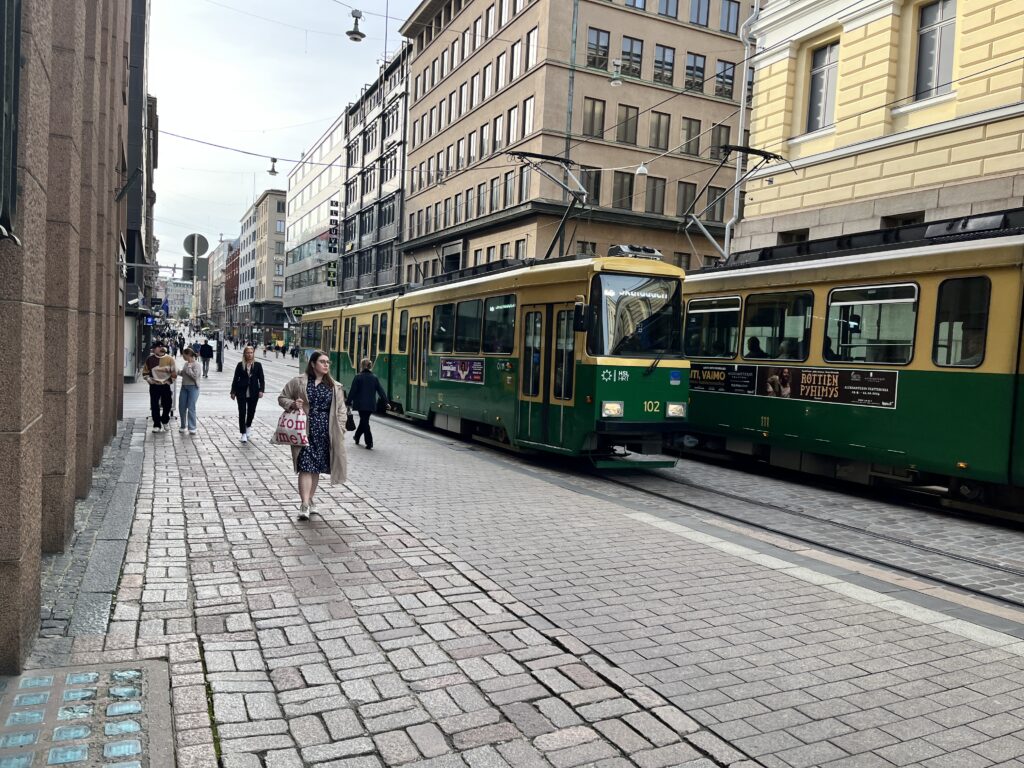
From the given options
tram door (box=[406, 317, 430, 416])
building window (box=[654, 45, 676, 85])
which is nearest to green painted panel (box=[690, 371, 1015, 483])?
tram door (box=[406, 317, 430, 416])

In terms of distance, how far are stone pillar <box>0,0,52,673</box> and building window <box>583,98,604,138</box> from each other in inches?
1444

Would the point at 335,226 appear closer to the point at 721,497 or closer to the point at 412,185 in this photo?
the point at 412,185

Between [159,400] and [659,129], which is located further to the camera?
[659,129]

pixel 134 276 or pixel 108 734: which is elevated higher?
pixel 134 276

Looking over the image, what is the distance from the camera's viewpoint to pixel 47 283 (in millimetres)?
6332

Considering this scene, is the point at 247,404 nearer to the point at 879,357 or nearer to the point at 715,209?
the point at 879,357

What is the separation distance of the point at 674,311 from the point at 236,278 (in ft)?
470

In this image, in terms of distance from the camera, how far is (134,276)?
31.7m

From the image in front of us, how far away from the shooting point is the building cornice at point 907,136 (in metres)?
15.2

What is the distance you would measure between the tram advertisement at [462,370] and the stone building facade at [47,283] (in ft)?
20.4

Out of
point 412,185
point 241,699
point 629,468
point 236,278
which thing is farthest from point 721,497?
point 236,278

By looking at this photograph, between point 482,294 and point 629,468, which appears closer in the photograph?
point 629,468

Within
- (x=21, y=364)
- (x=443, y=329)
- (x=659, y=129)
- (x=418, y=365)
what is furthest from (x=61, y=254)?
(x=659, y=129)

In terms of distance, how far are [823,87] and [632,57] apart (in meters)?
21.8
